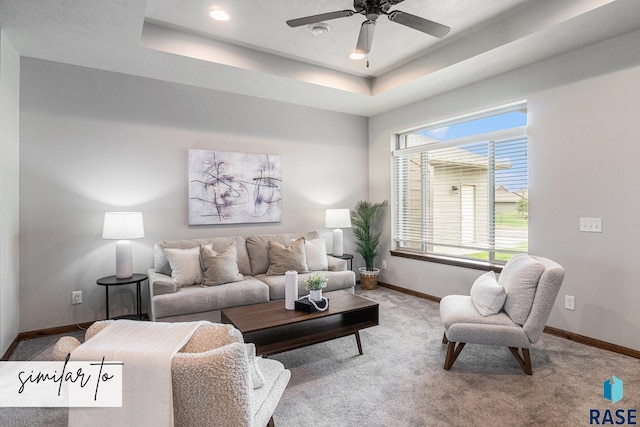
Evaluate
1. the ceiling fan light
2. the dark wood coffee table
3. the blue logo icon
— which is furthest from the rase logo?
the ceiling fan light

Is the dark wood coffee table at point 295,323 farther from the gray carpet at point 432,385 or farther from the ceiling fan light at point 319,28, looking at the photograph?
the ceiling fan light at point 319,28

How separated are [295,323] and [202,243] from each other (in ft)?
5.60

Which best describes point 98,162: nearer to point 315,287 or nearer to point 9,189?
point 9,189

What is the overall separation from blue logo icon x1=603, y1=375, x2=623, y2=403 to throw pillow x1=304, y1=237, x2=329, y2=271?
286 cm

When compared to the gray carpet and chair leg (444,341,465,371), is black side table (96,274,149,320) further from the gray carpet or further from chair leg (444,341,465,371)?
chair leg (444,341,465,371)

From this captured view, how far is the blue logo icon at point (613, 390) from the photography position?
7.37 feet

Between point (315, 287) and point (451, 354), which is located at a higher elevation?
point (315, 287)

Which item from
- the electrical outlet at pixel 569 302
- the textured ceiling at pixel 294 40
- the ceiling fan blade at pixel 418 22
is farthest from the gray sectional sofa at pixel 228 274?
the ceiling fan blade at pixel 418 22

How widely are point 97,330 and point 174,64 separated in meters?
3.17

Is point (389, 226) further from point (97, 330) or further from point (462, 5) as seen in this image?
point (97, 330)

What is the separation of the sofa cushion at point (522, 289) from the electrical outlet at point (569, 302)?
1.03 m

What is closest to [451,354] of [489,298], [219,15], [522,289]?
[489,298]

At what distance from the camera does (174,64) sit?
3537 millimetres

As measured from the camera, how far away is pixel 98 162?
12.0 ft
